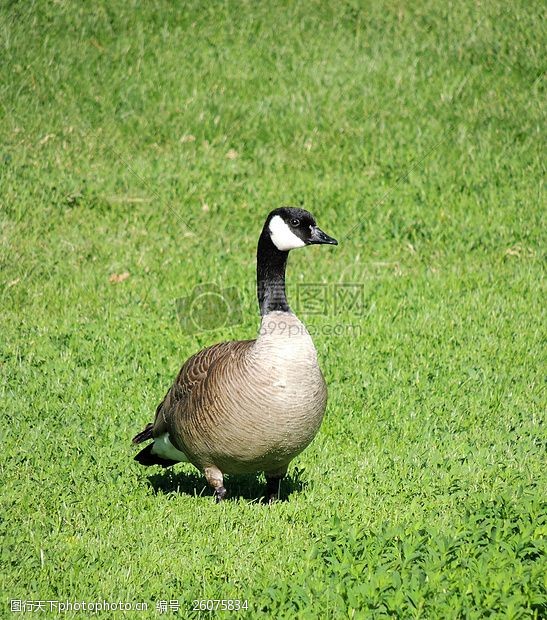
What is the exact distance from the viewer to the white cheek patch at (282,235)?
6.50 meters

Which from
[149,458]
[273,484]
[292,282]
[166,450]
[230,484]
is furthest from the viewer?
[292,282]

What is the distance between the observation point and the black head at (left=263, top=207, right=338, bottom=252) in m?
6.46

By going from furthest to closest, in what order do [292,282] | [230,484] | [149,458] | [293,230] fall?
[292,282]
[230,484]
[149,458]
[293,230]

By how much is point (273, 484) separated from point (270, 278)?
1535mm

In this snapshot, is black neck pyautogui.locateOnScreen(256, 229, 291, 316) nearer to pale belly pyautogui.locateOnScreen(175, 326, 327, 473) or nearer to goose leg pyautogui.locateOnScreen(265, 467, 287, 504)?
pale belly pyautogui.locateOnScreen(175, 326, 327, 473)

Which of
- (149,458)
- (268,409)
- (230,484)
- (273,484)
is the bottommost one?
(230,484)

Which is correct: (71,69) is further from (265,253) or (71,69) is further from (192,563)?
(192,563)

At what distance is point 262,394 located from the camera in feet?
19.6

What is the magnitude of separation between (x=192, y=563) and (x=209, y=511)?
726 mm

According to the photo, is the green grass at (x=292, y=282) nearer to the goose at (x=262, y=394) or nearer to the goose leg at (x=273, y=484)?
the goose leg at (x=273, y=484)

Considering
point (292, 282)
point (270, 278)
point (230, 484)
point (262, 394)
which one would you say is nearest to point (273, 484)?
point (230, 484)

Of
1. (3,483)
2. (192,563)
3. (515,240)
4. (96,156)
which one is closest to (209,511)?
(192,563)

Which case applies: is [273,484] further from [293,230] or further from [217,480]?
[293,230]

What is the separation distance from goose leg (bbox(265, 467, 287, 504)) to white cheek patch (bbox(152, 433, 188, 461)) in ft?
2.28
